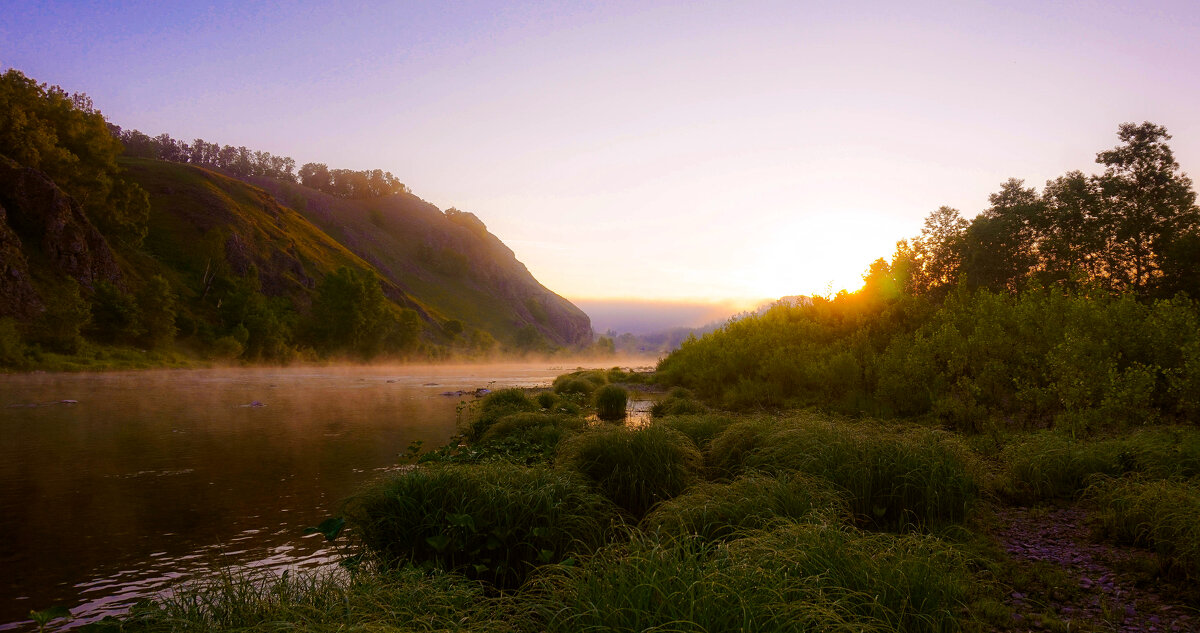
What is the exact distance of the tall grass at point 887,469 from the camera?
938 centimetres

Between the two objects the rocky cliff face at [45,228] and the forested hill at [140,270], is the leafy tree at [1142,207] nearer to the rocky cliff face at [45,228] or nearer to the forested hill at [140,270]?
the forested hill at [140,270]

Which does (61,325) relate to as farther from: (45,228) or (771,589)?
(771,589)

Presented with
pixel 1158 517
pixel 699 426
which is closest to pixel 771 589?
pixel 1158 517

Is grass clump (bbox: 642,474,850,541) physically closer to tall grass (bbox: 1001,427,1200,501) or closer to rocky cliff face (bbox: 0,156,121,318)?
tall grass (bbox: 1001,427,1200,501)

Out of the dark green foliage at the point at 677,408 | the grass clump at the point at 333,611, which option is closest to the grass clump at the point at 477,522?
the grass clump at the point at 333,611

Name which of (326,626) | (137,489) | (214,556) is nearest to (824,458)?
(326,626)

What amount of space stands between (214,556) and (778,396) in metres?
23.4

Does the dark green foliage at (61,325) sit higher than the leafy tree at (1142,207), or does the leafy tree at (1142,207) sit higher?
the leafy tree at (1142,207)

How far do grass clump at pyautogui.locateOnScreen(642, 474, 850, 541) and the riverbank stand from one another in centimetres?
4

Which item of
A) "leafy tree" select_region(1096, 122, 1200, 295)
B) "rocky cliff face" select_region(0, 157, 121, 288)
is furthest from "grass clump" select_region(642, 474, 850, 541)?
"rocky cliff face" select_region(0, 157, 121, 288)

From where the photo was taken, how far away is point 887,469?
9836 mm

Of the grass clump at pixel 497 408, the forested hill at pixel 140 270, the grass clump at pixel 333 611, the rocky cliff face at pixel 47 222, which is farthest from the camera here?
the rocky cliff face at pixel 47 222

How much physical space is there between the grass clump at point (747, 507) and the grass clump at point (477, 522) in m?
1.24

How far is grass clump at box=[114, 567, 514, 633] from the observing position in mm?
4715
